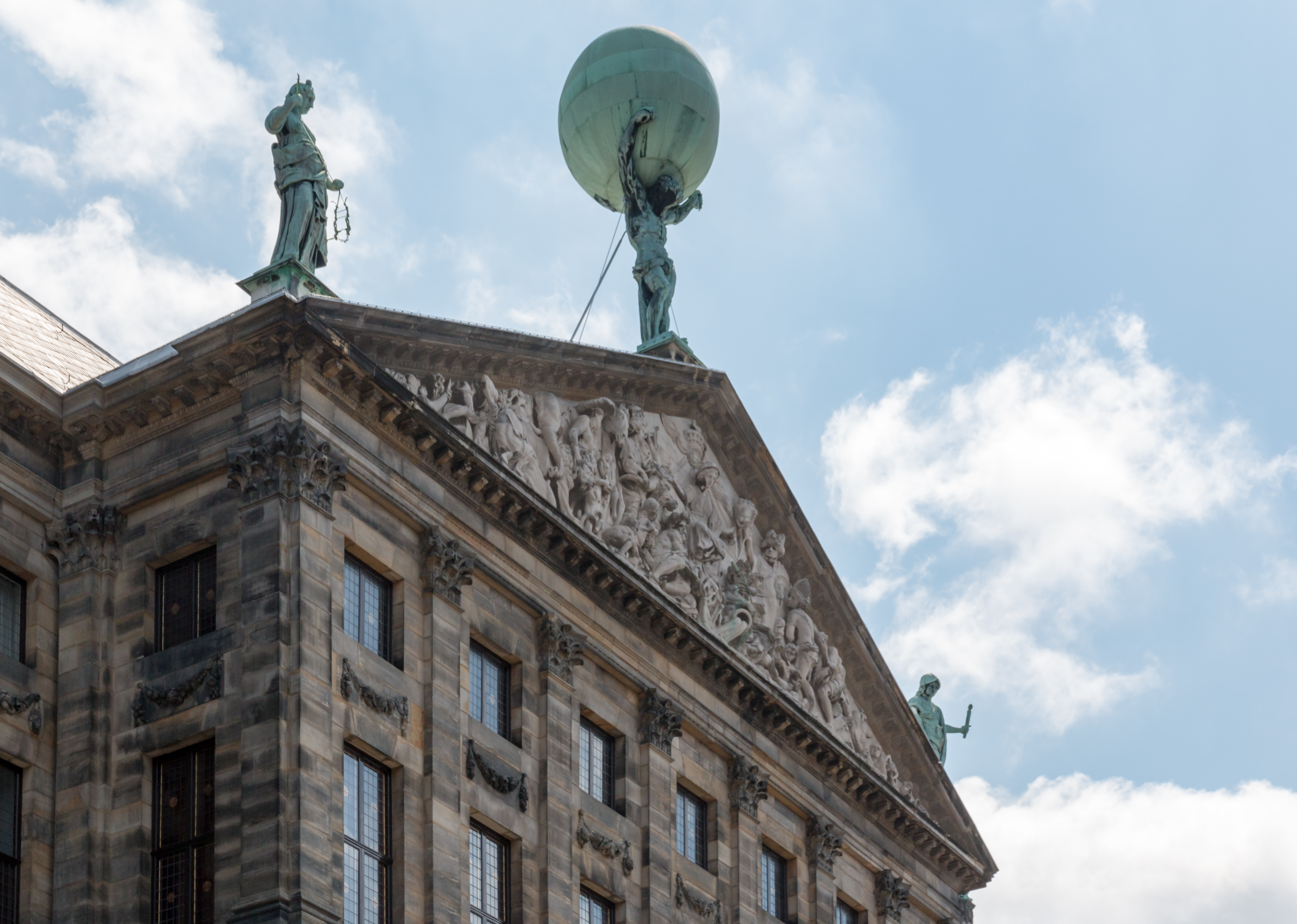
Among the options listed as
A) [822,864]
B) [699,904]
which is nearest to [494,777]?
[699,904]

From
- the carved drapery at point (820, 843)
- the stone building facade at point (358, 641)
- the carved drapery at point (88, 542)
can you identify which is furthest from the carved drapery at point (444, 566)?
the carved drapery at point (820, 843)

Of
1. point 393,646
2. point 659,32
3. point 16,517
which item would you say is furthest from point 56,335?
point 659,32

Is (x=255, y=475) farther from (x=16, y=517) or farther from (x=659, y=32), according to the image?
(x=659, y=32)

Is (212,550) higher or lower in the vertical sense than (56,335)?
lower

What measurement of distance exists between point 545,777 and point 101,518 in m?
8.27

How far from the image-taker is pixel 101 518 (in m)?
37.0

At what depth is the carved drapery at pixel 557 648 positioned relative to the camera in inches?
1577

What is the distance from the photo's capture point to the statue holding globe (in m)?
51.1

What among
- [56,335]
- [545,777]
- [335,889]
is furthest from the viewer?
[56,335]

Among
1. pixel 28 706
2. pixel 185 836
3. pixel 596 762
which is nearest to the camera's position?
pixel 185 836

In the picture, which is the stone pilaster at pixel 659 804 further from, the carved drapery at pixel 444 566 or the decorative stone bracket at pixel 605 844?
the carved drapery at pixel 444 566

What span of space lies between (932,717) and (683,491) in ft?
38.0

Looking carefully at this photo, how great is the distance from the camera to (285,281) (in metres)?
37.7

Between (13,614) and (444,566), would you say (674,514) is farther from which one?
(13,614)
